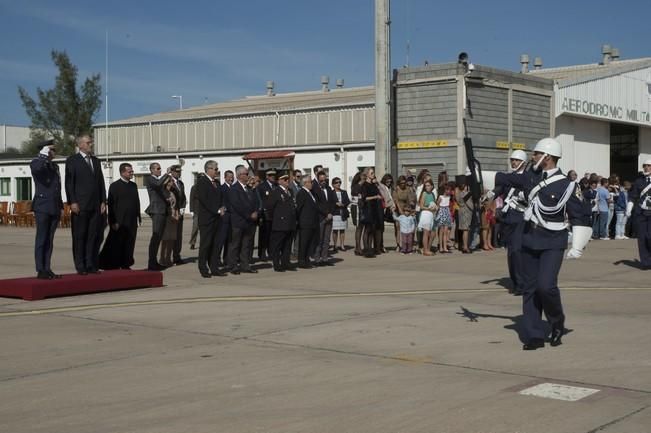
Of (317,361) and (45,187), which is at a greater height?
(45,187)

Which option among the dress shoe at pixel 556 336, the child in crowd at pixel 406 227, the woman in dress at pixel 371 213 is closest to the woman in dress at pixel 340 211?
the woman in dress at pixel 371 213

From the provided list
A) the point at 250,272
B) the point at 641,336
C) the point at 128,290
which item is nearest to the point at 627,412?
the point at 641,336

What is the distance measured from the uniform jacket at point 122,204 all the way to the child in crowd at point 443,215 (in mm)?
7850

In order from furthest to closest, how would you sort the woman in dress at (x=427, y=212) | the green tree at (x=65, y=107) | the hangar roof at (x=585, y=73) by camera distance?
the green tree at (x=65, y=107) → the hangar roof at (x=585, y=73) → the woman in dress at (x=427, y=212)

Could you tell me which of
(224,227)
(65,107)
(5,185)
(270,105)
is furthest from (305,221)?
(65,107)

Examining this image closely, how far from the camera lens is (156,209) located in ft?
51.8

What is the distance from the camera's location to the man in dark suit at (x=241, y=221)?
15609 mm

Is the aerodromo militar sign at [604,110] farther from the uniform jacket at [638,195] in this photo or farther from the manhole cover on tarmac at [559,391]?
the manhole cover on tarmac at [559,391]

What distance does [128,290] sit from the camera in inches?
512

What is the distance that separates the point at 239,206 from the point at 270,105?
33.7m

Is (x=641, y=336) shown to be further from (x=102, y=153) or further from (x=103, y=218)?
(x=102, y=153)

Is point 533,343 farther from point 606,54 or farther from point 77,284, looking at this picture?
point 606,54

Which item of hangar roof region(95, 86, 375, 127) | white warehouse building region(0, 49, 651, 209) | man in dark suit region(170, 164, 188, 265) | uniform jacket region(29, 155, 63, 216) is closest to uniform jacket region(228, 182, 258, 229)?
man in dark suit region(170, 164, 188, 265)

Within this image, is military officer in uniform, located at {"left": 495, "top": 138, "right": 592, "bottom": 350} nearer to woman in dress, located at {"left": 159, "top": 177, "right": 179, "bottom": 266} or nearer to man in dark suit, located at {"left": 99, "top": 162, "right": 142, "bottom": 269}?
man in dark suit, located at {"left": 99, "top": 162, "right": 142, "bottom": 269}
